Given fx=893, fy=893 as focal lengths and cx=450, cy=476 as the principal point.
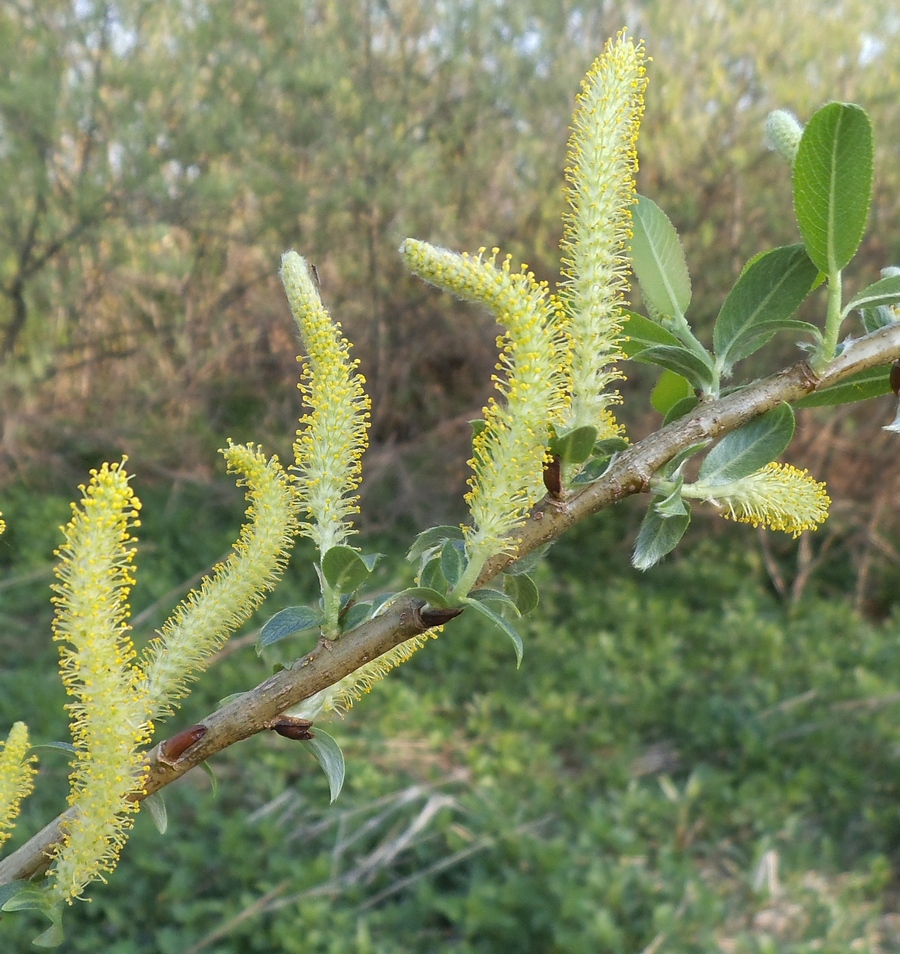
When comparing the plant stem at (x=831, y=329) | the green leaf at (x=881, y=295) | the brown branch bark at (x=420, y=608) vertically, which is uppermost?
the green leaf at (x=881, y=295)

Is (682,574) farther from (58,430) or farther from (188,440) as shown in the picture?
(58,430)

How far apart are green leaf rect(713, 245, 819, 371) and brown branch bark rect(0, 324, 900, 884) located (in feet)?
0.15

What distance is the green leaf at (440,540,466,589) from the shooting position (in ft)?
1.61

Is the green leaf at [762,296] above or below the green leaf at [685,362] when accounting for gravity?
above

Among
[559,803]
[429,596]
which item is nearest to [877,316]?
[429,596]

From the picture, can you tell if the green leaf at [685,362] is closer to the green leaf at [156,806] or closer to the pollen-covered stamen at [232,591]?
the pollen-covered stamen at [232,591]

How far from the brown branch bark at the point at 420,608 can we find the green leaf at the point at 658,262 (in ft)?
0.34

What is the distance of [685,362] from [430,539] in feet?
0.63

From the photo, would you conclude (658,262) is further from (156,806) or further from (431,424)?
(431,424)

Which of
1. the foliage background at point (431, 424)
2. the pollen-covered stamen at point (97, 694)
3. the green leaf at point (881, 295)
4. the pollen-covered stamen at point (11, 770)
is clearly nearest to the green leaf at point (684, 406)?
the green leaf at point (881, 295)

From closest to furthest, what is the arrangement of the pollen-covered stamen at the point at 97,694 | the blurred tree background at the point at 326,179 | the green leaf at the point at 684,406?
1. the pollen-covered stamen at the point at 97,694
2. the green leaf at the point at 684,406
3. the blurred tree background at the point at 326,179

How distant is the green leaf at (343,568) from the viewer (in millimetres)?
498

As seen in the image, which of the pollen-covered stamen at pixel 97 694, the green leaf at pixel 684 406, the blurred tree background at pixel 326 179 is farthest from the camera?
the blurred tree background at pixel 326 179

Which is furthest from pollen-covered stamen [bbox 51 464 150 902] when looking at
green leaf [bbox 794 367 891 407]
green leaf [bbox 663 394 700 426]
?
green leaf [bbox 794 367 891 407]
